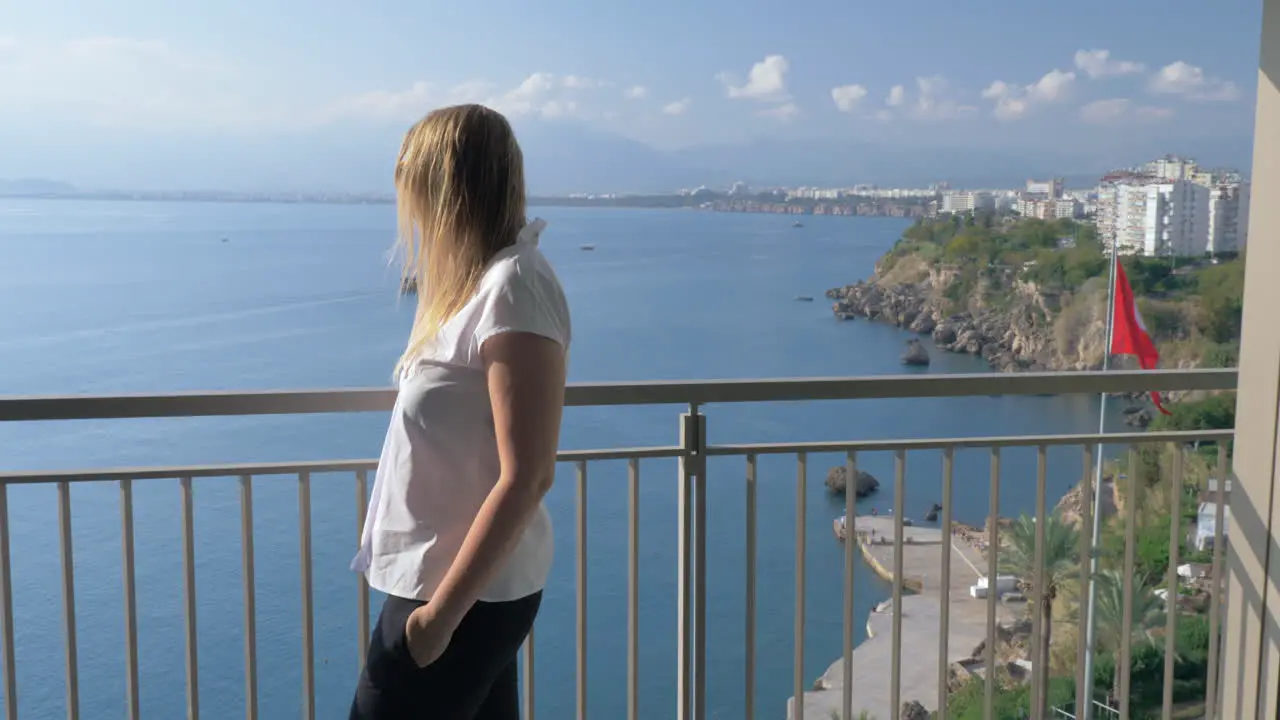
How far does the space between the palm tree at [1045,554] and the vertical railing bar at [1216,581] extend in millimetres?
263

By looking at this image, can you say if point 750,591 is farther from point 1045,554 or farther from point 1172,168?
point 1172,168

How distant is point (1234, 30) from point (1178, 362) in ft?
65.1

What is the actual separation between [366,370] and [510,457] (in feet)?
79.4

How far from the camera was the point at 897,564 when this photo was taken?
2.07 m

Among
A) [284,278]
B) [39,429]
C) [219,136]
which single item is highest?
[219,136]

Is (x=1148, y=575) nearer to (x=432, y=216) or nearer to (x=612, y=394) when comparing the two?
(x=612, y=394)

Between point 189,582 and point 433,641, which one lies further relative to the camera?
point 189,582

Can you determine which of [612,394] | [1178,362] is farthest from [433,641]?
[1178,362]

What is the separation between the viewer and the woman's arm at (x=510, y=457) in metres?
1.17

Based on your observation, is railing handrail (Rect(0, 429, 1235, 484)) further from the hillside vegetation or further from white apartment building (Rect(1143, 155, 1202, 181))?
white apartment building (Rect(1143, 155, 1202, 181))

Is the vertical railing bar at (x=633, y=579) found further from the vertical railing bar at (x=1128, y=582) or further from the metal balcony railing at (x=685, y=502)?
the vertical railing bar at (x=1128, y=582)

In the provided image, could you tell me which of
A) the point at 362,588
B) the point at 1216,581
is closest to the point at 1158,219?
the point at 1216,581

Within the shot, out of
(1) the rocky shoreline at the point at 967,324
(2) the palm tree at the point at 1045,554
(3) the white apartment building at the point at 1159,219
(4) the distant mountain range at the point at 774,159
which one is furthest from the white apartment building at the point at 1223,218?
(2) the palm tree at the point at 1045,554

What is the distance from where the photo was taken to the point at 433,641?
1.23 m
